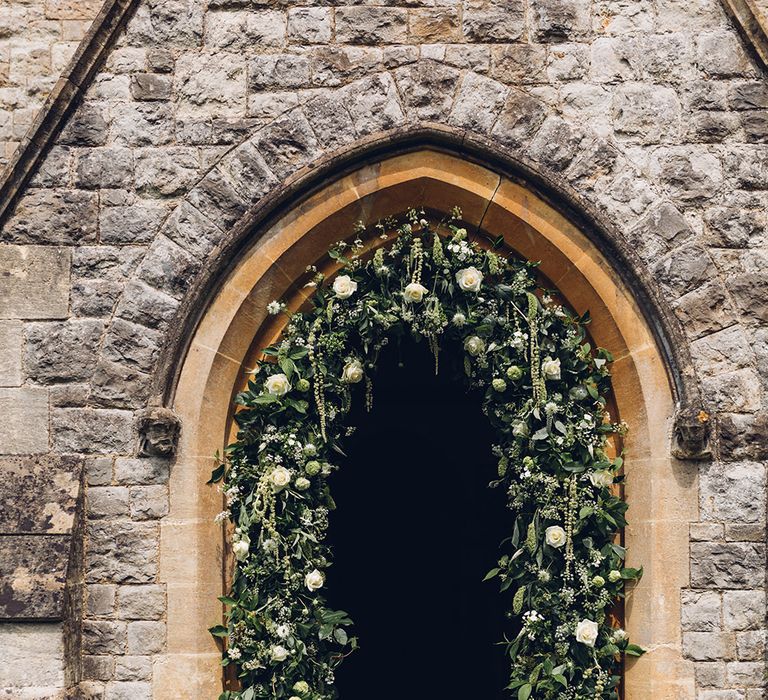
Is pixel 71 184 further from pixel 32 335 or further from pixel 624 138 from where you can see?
pixel 624 138

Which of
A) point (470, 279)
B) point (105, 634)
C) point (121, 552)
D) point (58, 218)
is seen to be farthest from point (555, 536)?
point (58, 218)

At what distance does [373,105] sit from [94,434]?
2.26 meters

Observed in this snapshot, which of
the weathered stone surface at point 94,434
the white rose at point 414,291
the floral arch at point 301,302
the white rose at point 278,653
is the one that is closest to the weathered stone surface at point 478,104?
the floral arch at point 301,302

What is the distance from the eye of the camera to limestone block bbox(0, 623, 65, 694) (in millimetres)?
5656

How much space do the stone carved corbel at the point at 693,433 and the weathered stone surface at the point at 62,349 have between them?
9.95 ft

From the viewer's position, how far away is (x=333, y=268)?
20.6 ft

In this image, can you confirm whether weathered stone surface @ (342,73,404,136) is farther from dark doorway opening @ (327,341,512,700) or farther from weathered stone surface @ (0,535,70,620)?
dark doorway opening @ (327,341,512,700)

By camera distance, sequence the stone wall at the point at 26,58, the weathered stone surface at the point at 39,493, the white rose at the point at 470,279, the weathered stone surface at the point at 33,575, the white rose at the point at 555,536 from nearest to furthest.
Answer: the weathered stone surface at the point at 33,575, the weathered stone surface at the point at 39,493, the white rose at the point at 555,536, the white rose at the point at 470,279, the stone wall at the point at 26,58

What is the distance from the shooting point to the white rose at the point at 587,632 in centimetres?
579

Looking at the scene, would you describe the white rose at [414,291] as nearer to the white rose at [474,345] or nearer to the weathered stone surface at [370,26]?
the white rose at [474,345]

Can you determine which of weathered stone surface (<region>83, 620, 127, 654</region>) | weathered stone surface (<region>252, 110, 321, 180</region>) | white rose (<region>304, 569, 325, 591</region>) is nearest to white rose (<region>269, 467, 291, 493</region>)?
white rose (<region>304, 569, 325, 591</region>)

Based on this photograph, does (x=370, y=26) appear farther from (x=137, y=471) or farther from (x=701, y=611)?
(x=701, y=611)

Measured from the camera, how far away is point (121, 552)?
19.4 ft

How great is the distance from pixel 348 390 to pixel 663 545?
183cm
